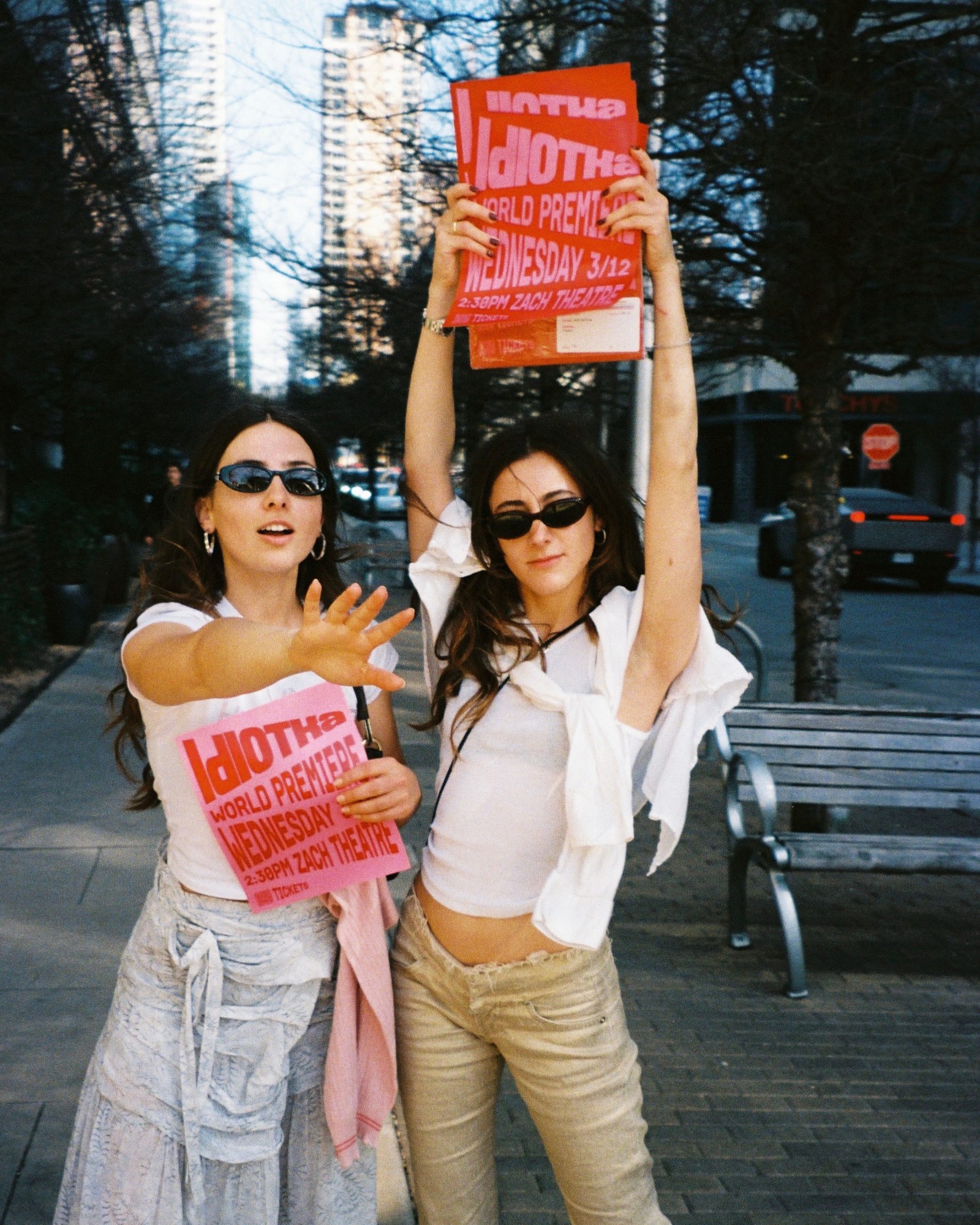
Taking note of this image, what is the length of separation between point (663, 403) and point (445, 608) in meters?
0.57

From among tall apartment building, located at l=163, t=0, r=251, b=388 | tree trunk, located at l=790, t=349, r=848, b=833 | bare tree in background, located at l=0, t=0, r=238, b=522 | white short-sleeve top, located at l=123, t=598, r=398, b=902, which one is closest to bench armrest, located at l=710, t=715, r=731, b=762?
tree trunk, located at l=790, t=349, r=848, b=833

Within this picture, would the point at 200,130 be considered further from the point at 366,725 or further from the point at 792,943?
the point at 366,725

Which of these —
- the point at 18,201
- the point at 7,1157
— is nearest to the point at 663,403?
the point at 7,1157

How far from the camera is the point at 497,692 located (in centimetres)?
222

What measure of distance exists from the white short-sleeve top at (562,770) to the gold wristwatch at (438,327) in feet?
1.98

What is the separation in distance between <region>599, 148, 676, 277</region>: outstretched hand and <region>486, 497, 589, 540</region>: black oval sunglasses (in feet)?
1.36

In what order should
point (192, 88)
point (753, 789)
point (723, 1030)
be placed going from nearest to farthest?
point (723, 1030)
point (753, 789)
point (192, 88)

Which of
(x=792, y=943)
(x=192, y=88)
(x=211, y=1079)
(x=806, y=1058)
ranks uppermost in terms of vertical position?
(x=192, y=88)

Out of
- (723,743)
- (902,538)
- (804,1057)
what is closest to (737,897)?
(723,743)

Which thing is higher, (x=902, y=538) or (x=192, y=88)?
(x=192, y=88)

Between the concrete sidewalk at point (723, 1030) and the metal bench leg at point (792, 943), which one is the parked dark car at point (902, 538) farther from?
the metal bench leg at point (792, 943)

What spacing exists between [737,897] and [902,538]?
17.7 m

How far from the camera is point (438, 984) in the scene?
2.19m

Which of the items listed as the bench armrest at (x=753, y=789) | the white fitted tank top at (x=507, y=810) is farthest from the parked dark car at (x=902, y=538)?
the white fitted tank top at (x=507, y=810)
